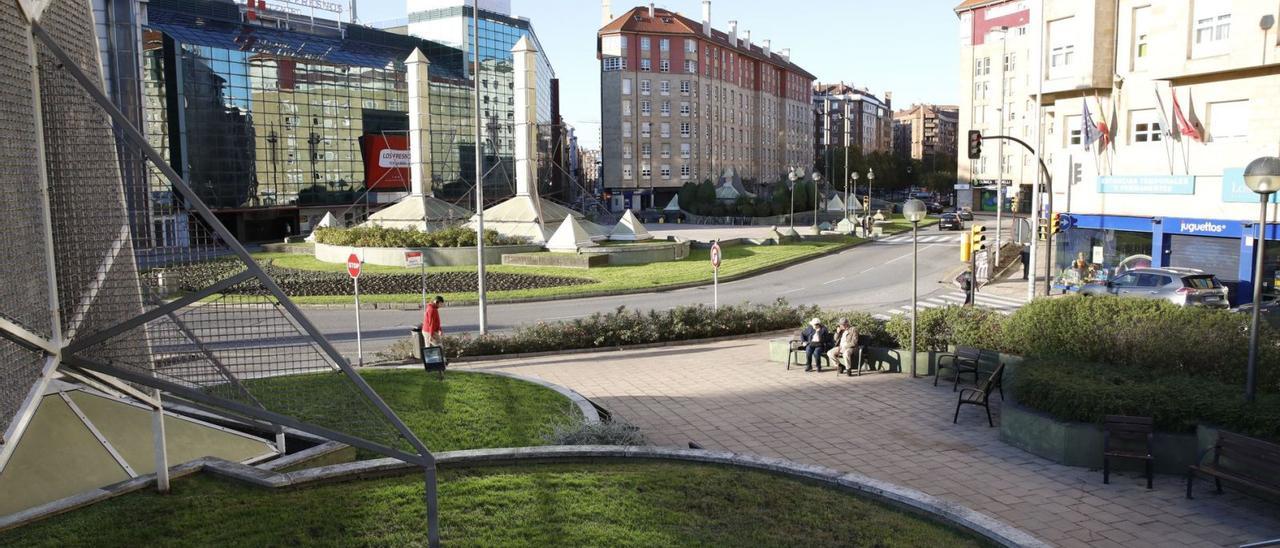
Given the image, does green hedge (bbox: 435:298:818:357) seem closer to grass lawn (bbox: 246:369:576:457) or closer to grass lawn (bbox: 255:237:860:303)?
grass lawn (bbox: 246:369:576:457)

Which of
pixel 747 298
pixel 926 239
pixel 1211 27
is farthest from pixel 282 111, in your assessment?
pixel 1211 27

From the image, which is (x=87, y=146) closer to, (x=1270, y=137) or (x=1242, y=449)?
(x=1242, y=449)

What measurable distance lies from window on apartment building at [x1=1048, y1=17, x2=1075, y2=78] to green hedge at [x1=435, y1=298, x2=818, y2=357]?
691 inches

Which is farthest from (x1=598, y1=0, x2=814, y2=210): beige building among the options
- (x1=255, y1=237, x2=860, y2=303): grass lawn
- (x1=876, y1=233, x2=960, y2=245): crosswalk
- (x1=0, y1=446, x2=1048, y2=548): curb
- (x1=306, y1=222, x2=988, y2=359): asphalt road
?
(x1=0, y1=446, x2=1048, y2=548): curb

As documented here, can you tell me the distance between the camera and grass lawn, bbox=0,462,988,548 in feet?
21.9

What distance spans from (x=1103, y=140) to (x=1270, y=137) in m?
5.43

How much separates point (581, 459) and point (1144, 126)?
2702 cm

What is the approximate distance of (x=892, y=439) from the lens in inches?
440

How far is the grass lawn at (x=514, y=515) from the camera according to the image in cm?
667

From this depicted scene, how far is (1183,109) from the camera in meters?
26.9

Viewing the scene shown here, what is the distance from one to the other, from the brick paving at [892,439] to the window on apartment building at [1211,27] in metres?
18.2

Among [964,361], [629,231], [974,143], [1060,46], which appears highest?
[1060,46]

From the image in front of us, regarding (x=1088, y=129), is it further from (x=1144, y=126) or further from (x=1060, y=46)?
(x=1060, y=46)

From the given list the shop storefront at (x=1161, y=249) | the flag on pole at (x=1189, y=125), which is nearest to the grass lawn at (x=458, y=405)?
the shop storefront at (x=1161, y=249)
